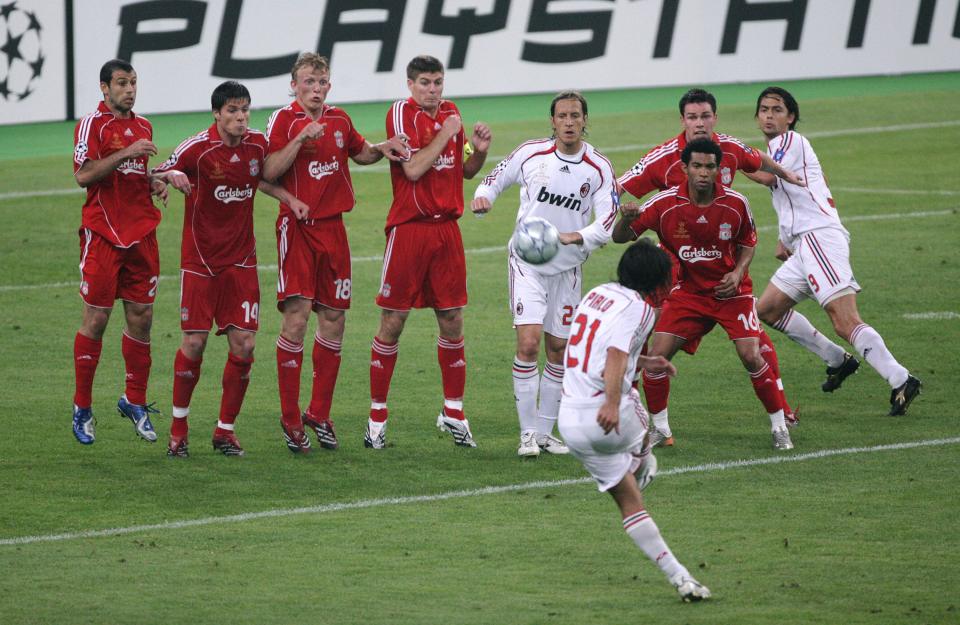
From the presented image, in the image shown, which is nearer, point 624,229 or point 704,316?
point 624,229

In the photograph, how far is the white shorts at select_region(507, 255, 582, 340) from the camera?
32.7 ft

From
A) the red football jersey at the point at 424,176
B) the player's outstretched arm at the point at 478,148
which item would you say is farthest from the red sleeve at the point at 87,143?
the player's outstretched arm at the point at 478,148

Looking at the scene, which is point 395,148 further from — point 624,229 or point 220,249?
point 624,229

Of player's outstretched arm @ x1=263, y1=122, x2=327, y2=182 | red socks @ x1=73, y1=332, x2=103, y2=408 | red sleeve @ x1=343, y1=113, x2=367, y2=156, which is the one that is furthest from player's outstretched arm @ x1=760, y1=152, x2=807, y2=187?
red socks @ x1=73, y1=332, x2=103, y2=408

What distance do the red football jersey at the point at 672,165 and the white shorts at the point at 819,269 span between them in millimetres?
1050

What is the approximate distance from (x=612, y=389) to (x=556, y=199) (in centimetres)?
316

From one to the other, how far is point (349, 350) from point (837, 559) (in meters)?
6.48

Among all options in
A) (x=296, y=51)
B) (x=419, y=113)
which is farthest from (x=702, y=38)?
(x=419, y=113)

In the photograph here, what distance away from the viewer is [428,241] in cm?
1013

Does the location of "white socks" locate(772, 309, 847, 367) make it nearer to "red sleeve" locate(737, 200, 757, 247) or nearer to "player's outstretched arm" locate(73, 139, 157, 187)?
"red sleeve" locate(737, 200, 757, 247)

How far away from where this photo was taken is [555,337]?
33.5 ft

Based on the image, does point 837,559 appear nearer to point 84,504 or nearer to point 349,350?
point 84,504

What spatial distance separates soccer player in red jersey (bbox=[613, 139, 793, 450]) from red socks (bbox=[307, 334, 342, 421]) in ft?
6.63

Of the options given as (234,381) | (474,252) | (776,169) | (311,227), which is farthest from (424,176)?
(474,252)
